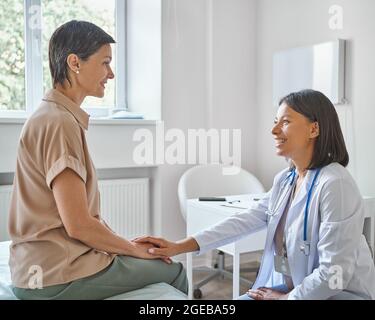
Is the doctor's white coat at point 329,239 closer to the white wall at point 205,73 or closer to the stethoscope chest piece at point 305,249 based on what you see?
the stethoscope chest piece at point 305,249

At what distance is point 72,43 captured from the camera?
1166 mm

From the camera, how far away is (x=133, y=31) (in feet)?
10.4

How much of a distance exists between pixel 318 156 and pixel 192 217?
1.18 meters

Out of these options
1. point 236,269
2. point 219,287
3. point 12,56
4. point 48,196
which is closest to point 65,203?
point 48,196

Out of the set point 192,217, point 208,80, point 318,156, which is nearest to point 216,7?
point 208,80

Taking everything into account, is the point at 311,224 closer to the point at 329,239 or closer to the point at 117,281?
the point at 329,239

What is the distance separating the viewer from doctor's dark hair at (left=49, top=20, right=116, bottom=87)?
1167 mm

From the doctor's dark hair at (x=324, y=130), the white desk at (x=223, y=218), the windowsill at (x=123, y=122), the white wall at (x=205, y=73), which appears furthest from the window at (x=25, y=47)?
the doctor's dark hair at (x=324, y=130)

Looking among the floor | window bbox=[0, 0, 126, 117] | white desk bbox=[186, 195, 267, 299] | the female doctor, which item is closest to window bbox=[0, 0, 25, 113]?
window bbox=[0, 0, 126, 117]

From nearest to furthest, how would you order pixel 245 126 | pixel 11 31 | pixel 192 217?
pixel 192 217 → pixel 11 31 → pixel 245 126

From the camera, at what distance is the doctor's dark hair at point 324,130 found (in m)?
1.22

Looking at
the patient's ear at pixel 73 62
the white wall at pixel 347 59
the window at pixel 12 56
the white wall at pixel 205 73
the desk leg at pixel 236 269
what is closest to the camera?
the patient's ear at pixel 73 62

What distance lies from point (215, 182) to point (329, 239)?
1891 millimetres
